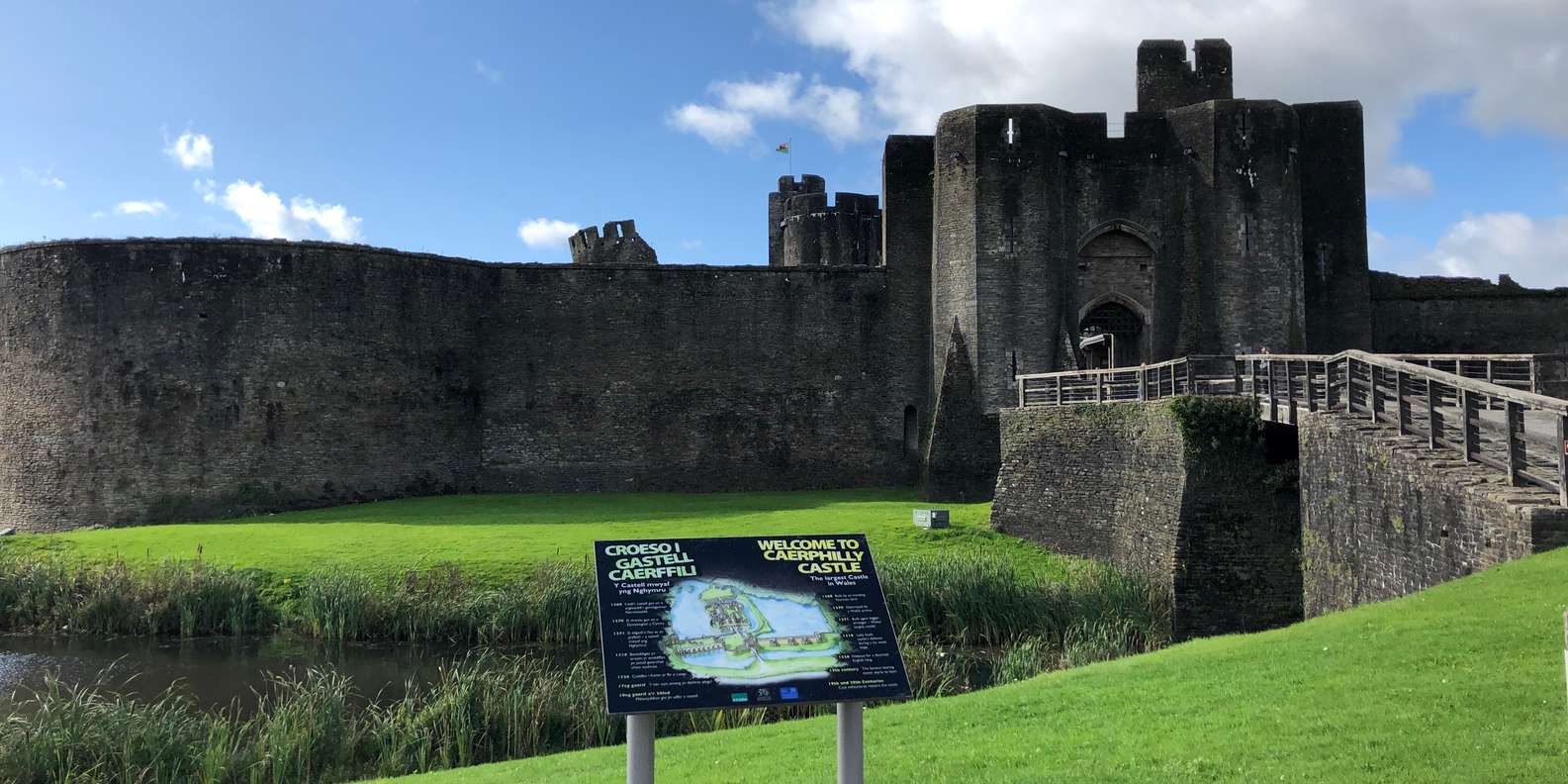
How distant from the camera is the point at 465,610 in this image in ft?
62.7

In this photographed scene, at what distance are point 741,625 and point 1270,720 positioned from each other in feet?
13.6

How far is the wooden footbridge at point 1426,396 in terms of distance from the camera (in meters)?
11.4

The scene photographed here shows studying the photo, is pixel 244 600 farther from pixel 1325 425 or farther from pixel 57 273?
pixel 1325 425

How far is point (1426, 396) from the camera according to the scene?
1347 cm

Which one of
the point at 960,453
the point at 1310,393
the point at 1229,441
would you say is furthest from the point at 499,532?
the point at 1310,393

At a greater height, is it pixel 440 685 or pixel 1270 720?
pixel 1270 720

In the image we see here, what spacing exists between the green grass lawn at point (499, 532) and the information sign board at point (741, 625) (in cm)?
1312

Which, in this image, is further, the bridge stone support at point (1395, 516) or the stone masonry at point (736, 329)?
the stone masonry at point (736, 329)

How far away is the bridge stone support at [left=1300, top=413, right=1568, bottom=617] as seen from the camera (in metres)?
11.0

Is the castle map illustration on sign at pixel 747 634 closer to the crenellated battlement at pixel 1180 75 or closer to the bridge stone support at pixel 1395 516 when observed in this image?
the bridge stone support at pixel 1395 516

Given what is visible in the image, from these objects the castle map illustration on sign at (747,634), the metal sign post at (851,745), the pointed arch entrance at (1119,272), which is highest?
the pointed arch entrance at (1119,272)

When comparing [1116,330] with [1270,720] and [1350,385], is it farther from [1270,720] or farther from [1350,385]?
[1270,720]

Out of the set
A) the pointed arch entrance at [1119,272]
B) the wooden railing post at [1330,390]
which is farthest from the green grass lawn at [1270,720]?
the pointed arch entrance at [1119,272]

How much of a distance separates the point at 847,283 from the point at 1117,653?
18.4 meters
